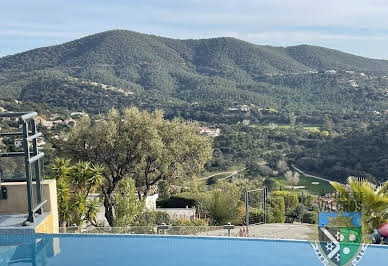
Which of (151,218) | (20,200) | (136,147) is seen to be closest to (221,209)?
(151,218)

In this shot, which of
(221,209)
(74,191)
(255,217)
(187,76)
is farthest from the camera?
(187,76)

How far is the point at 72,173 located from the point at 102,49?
99.4 meters

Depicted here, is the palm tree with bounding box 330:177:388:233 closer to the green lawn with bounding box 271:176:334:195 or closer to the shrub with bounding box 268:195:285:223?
the shrub with bounding box 268:195:285:223

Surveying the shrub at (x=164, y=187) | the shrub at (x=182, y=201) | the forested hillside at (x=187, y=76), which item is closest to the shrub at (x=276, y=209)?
the shrub at (x=182, y=201)

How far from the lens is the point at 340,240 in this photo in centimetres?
730

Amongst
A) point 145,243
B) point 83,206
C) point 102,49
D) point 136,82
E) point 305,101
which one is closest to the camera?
point 145,243

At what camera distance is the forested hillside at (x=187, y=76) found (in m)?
69.4

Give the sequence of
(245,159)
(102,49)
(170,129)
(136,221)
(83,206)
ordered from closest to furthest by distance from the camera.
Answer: (83,206)
(136,221)
(170,129)
(245,159)
(102,49)

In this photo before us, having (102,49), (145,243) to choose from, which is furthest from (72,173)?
(102,49)

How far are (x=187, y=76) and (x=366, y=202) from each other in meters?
95.3

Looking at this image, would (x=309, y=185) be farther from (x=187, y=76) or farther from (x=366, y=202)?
(x=187, y=76)

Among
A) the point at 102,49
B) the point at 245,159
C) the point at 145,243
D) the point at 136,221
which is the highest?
the point at 102,49

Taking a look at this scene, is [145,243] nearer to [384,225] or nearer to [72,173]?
[72,173]

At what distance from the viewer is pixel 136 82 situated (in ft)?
318
